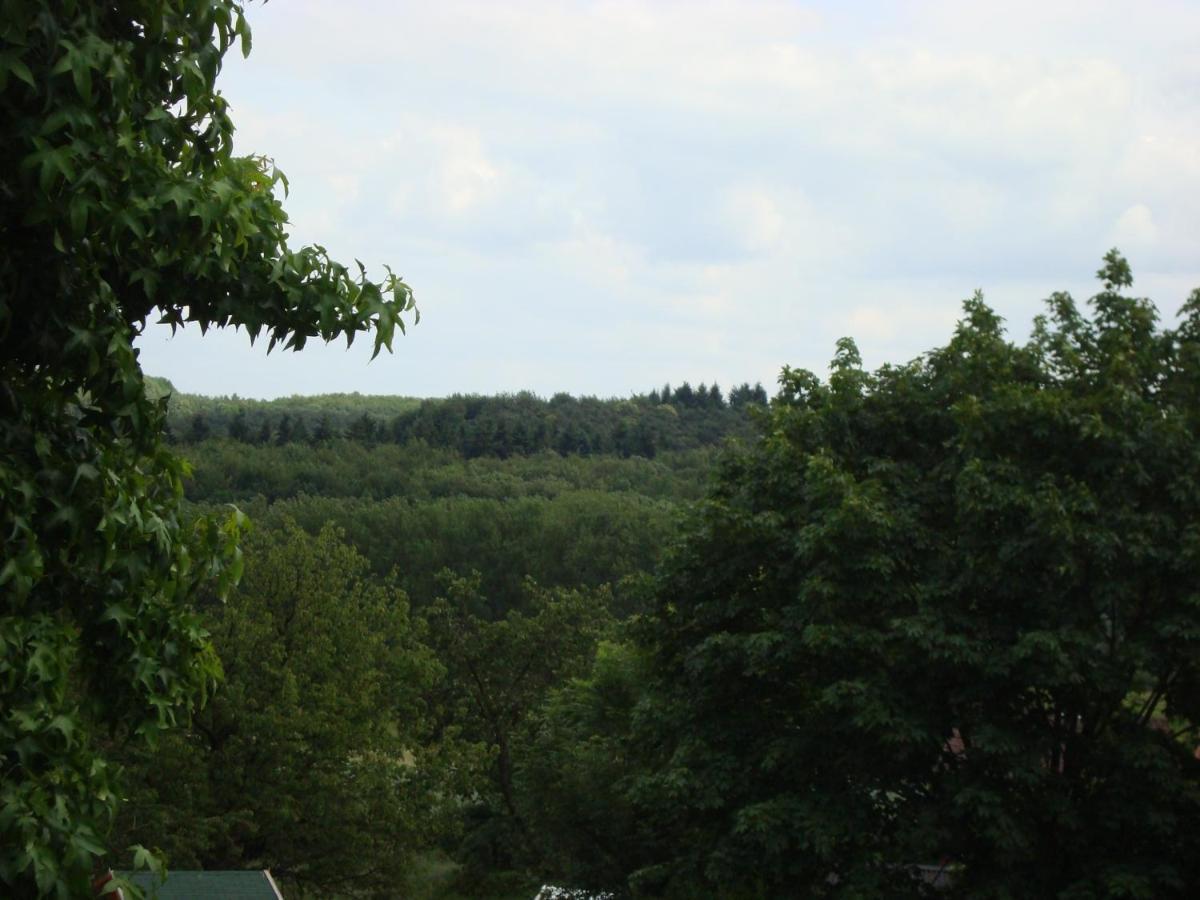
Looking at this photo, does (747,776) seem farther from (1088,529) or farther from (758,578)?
(1088,529)

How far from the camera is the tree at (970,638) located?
51.1ft

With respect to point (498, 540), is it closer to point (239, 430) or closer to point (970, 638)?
point (239, 430)

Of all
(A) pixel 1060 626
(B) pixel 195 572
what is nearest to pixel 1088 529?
(A) pixel 1060 626

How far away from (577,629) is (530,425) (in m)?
81.3

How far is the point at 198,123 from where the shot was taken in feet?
13.9

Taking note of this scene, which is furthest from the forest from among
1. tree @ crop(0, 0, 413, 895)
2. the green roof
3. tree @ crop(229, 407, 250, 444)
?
tree @ crop(229, 407, 250, 444)

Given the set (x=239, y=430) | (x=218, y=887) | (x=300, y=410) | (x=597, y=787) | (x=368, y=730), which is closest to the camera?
(x=218, y=887)

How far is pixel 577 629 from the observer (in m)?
38.2

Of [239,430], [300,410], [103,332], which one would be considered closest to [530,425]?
[239,430]

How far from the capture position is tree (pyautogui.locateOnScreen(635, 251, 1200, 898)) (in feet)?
51.1

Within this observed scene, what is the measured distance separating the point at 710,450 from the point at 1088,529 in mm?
91983

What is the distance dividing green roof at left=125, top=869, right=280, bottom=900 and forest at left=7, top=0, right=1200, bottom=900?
3.92 m

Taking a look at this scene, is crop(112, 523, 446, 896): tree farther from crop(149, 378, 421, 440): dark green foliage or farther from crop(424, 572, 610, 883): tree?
crop(149, 378, 421, 440): dark green foliage

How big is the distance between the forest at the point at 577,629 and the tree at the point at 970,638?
0.18 ft
